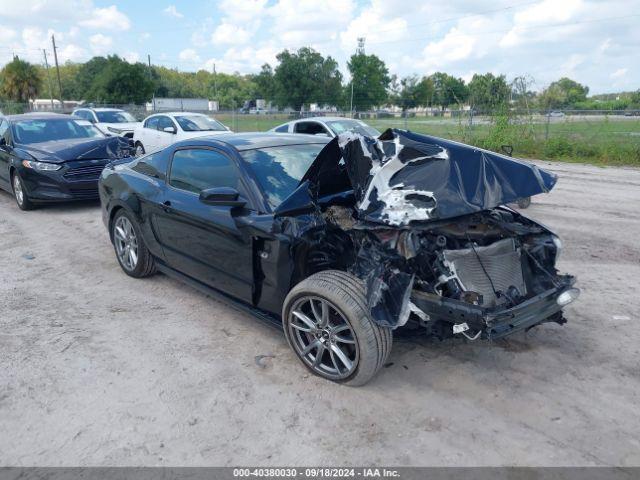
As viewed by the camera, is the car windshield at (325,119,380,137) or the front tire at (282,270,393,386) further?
the car windshield at (325,119,380,137)

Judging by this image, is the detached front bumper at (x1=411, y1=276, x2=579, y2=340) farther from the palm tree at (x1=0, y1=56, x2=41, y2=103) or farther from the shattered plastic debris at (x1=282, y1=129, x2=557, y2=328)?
the palm tree at (x1=0, y1=56, x2=41, y2=103)

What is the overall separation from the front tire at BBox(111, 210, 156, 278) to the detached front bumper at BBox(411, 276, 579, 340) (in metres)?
3.17

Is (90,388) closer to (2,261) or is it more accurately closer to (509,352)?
(509,352)

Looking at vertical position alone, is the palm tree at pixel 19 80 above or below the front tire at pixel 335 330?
above

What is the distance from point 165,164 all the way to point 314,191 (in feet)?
6.34

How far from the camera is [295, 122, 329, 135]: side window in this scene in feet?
42.1

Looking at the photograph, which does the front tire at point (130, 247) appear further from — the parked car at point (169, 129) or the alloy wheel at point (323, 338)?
the parked car at point (169, 129)

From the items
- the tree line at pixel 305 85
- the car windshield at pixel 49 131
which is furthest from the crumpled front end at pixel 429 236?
the tree line at pixel 305 85

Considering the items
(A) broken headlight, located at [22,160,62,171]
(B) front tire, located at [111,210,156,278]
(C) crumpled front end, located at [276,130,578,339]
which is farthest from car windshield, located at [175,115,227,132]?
(C) crumpled front end, located at [276,130,578,339]

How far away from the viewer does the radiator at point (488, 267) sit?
3.49m

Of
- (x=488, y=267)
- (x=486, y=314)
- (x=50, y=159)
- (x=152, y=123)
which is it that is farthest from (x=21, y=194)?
(x=486, y=314)

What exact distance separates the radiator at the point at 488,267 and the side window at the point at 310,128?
9.37m

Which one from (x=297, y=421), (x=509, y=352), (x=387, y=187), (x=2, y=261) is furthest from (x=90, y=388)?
(x=2, y=261)

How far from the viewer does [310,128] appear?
1315 cm
